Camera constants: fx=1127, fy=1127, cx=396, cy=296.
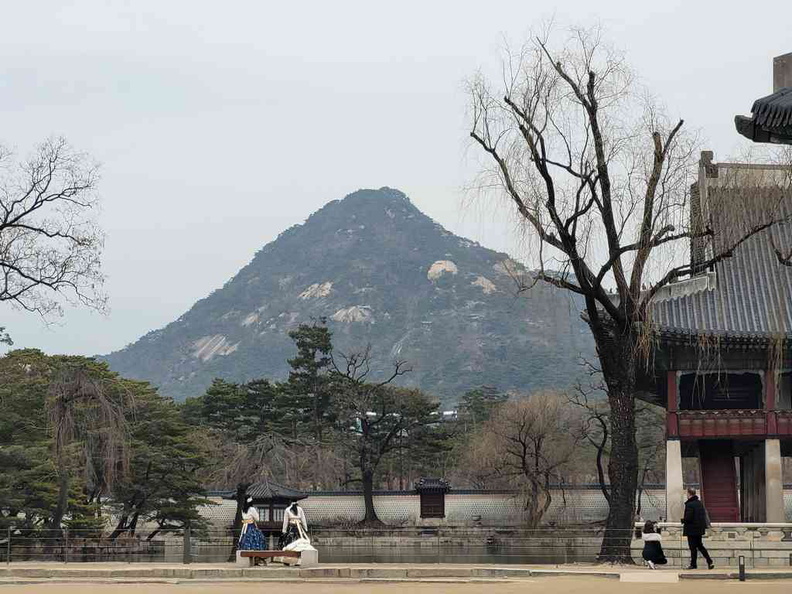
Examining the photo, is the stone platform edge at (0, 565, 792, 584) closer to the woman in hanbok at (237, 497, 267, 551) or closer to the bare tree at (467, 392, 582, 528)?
the woman in hanbok at (237, 497, 267, 551)

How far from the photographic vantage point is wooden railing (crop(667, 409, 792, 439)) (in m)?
29.6

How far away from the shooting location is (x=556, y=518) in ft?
168

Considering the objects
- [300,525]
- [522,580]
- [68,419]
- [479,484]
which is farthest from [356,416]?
[522,580]

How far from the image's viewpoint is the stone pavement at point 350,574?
54.8 ft

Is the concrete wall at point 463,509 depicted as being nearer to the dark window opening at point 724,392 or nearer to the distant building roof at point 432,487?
the distant building roof at point 432,487

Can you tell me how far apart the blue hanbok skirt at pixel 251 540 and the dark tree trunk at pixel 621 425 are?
6.54m

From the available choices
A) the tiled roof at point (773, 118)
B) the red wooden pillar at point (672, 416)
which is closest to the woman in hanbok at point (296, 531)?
the tiled roof at point (773, 118)

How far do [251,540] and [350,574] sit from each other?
348cm

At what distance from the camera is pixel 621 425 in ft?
70.5

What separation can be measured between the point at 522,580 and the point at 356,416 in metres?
37.1

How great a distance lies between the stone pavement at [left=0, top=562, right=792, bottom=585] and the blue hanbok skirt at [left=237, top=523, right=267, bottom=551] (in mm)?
1116

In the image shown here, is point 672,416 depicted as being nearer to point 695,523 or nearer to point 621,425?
point 621,425

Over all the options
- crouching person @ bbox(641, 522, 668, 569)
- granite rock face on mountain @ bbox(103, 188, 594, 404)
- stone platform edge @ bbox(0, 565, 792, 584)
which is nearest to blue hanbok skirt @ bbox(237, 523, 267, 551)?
stone platform edge @ bbox(0, 565, 792, 584)

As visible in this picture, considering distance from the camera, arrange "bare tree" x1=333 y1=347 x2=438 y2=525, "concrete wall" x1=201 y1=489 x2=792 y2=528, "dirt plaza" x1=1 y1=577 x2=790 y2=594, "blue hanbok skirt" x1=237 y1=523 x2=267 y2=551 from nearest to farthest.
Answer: "dirt plaza" x1=1 y1=577 x2=790 y2=594
"blue hanbok skirt" x1=237 y1=523 x2=267 y2=551
"concrete wall" x1=201 y1=489 x2=792 y2=528
"bare tree" x1=333 y1=347 x2=438 y2=525
